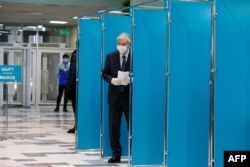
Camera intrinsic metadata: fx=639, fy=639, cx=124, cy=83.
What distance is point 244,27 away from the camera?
6.52m

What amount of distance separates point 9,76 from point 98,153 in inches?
118

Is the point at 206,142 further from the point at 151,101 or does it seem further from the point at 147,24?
the point at 147,24

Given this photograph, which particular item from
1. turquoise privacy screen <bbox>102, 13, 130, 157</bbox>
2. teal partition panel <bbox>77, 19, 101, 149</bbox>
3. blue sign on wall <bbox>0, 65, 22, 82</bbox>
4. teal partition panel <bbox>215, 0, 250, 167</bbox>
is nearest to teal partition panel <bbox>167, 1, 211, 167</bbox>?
teal partition panel <bbox>215, 0, 250, 167</bbox>

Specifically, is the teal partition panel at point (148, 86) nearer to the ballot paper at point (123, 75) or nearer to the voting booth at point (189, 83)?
the voting booth at point (189, 83)

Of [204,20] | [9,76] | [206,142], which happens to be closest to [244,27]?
[204,20]

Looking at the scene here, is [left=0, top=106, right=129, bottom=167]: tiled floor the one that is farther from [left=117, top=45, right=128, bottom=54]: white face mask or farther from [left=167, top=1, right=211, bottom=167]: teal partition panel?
[left=117, top=45, right=128, bottom=54]: white face mask

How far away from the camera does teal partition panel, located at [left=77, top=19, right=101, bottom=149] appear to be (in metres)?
9.53

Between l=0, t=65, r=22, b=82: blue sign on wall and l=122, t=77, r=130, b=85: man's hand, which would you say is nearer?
l=122, t=77, r=130, b=85: man's hand

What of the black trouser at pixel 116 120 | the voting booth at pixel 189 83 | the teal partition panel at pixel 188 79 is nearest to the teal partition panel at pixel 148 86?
the voting booth at pixel 189 83

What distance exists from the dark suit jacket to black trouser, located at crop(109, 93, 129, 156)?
0.06 meters

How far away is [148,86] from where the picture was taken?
7.84 m

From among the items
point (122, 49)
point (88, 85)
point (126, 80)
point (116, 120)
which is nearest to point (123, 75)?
point (126, 80)

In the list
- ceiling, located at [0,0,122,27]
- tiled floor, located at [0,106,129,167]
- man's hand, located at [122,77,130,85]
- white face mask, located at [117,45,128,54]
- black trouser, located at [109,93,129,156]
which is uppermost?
ceiling, located at [0,0,122,27]

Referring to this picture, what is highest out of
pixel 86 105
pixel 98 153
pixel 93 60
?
pixel 93 60
